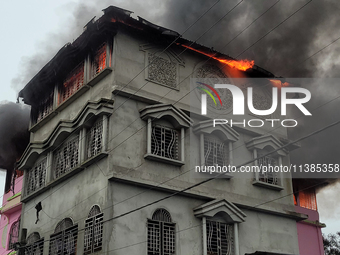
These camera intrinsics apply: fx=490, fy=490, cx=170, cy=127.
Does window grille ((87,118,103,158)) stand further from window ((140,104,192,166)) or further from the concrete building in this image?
window ((140,104,192,166))

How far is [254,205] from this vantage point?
18.8m

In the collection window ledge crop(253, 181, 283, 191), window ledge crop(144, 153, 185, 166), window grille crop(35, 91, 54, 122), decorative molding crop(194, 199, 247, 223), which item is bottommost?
decorative molding crop(194, 199, 247, 223)

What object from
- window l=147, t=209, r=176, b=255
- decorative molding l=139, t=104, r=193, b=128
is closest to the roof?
decorative molding l=139, t=104, r=193, b=128

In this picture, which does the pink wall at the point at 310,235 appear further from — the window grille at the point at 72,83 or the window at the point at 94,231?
the window grille at the point at 72,83

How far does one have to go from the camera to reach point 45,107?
876 inches

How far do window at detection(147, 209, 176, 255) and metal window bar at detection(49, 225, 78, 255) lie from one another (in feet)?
9.02

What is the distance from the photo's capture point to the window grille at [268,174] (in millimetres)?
19906

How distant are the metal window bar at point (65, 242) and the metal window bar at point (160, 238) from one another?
8.97ft

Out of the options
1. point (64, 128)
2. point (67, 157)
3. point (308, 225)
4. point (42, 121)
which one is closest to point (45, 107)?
point (42, 121)

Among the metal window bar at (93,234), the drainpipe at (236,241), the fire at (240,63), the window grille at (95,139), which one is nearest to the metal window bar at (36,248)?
the metal window bar at (93,234)

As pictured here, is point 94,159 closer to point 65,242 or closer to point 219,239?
point 65,242

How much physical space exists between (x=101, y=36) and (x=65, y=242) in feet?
25.2

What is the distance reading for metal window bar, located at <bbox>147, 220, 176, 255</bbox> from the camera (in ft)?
52.3

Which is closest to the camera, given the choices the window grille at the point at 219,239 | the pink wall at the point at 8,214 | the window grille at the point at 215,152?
the window grille at the point at 219,239
